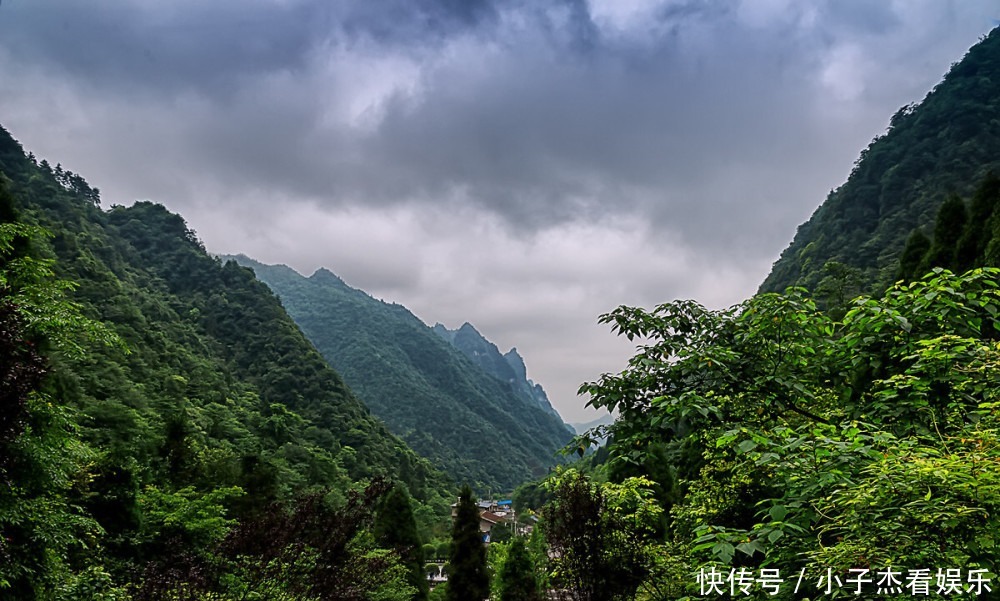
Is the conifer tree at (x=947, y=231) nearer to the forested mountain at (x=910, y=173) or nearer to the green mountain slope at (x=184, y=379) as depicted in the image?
the forested mountain at (x=910, y=173)

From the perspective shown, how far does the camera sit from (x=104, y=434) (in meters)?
17.8

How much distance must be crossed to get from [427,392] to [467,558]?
77.3 metres

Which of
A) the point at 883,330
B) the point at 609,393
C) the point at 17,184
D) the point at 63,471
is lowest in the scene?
the point at 63,471

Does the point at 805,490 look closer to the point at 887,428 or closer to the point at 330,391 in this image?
the point at 887,428

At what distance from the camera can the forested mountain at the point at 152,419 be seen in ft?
18.2

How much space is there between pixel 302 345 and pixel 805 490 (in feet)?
167

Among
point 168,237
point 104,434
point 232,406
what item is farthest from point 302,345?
point 104,434

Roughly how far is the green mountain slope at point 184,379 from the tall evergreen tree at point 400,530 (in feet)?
11.8

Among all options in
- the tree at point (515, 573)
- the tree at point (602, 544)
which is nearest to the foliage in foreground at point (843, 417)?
the tree at point (602, 544)

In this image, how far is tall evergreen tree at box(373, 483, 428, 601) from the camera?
18.8 meters

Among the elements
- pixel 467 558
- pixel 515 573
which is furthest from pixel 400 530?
pixel 515 573

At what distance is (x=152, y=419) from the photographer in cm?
2225

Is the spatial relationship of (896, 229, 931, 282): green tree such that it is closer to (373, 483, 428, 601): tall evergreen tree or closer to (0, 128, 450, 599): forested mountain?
(0, 128, 450, 599): forested mountain

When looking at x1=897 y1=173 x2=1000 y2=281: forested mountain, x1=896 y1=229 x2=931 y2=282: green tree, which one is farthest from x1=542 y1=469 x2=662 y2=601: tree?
x1=896 y1=229 x2=931 y2=282: green tree
